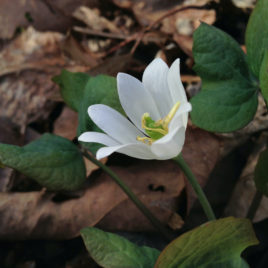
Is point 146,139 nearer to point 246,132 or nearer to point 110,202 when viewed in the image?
point 110,202

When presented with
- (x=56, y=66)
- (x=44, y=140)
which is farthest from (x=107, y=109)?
(x=56, y=66)

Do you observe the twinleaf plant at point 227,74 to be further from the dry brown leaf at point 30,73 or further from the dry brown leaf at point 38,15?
the dry brown leaf at point 38,15

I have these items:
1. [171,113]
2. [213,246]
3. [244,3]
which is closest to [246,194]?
[213,246]

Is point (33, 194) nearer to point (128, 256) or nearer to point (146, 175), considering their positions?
point (146, 175)

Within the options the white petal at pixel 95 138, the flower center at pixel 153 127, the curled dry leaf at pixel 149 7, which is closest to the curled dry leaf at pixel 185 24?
the curled dry leaf at pixel 149 7

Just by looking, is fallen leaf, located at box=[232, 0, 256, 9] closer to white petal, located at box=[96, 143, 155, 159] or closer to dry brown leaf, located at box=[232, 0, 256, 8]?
dry brown leaf, located at box=[232, 0, 256, 8]

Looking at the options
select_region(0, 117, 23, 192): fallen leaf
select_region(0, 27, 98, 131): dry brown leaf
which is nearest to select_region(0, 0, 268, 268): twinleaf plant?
select_region(0, 117, 23, 192): fallen leaf
